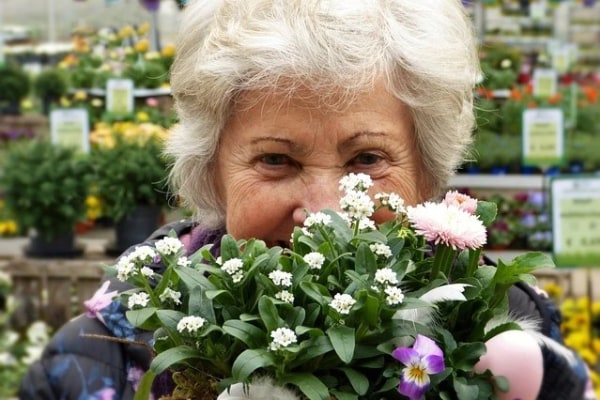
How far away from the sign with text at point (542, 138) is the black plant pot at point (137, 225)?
61.4 inches

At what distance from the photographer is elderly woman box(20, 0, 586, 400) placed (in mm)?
1256

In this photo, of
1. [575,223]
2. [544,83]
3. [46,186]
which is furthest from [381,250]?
[544,83]

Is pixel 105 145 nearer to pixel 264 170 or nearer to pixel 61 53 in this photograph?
pixel 61 53

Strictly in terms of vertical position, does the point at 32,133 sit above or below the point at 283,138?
below

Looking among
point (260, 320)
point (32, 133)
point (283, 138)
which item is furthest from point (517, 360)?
point (32, 133)

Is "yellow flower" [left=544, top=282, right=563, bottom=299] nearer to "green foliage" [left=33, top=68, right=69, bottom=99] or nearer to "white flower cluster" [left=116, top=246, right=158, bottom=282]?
"white flower cluster" [left=116, top=246, right=158, bottom=282]

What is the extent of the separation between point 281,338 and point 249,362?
1.4 inches

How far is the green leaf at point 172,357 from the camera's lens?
0.95 metres

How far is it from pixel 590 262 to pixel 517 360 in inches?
93.6

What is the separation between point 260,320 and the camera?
3.15 ft

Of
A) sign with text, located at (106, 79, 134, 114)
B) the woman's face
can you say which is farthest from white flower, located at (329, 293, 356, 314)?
sign with text, located at (106, 79, 134, 114)

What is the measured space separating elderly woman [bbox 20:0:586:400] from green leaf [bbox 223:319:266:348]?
351 mm

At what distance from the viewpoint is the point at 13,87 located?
7.06m

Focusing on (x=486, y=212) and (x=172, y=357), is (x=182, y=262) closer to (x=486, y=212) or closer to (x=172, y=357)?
(x=172, y=357)
